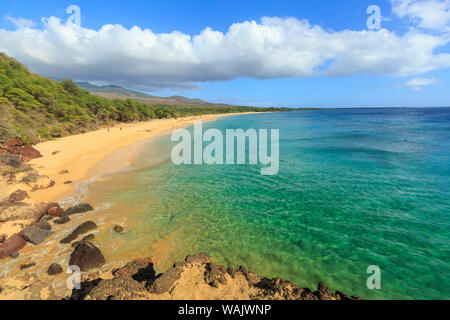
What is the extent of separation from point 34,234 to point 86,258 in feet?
13.1

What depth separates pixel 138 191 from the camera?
48.4 feet

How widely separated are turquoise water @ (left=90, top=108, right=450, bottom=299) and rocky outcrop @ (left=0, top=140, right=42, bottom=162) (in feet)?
41.5

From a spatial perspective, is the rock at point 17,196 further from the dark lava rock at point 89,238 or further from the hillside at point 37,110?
the hillside at point 37,110

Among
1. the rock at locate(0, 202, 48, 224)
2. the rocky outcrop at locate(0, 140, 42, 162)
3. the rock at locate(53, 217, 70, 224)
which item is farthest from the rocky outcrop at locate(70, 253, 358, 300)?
the rocky outcrop at locate(0, 140, 42, 162)

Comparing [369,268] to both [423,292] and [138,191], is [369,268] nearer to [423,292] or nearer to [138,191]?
[423,292]

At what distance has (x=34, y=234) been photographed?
9.08m

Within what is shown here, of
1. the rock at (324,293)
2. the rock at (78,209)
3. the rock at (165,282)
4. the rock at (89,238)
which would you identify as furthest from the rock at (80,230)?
the rock at (324,293)

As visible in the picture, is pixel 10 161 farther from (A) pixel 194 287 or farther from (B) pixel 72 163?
(A) pixel 194 287

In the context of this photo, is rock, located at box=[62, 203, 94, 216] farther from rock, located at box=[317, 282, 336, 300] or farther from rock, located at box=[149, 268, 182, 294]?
rock, located at box=[317, 282, 336, 300]

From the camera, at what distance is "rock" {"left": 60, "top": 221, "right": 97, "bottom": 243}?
29.7 ft

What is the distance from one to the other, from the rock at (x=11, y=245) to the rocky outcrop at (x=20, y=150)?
17.0m

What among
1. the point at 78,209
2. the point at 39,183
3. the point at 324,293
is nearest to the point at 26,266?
the point at 78,209
